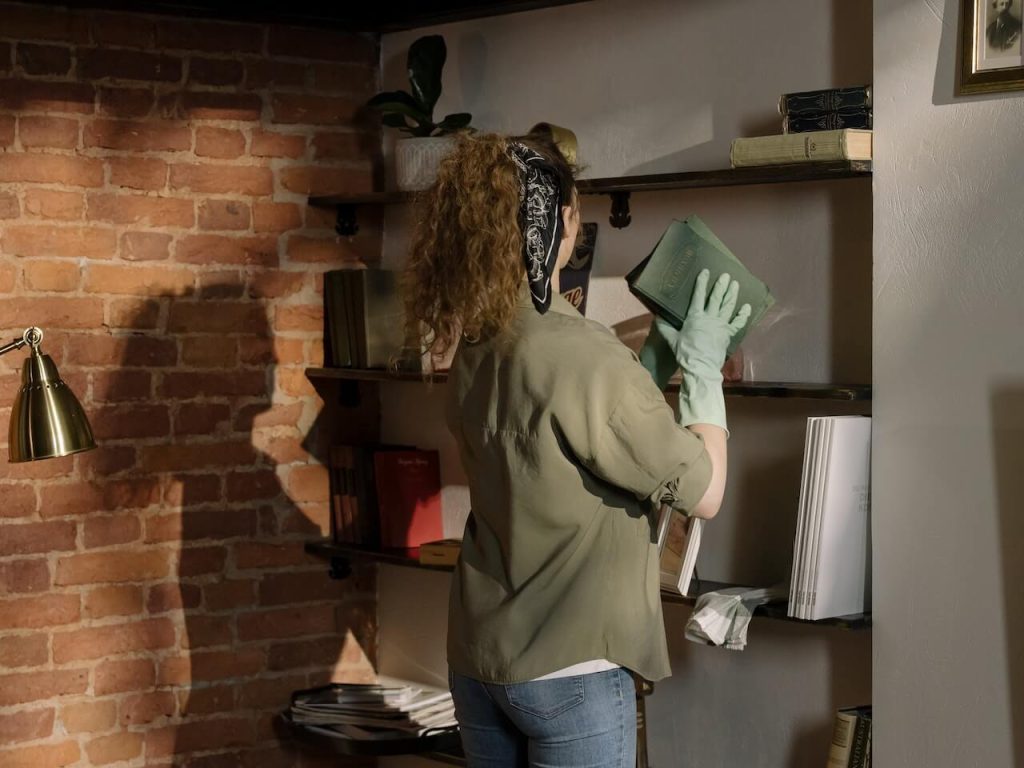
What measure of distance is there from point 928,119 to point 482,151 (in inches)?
30.9

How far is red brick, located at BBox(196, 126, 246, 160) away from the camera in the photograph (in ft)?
10.4

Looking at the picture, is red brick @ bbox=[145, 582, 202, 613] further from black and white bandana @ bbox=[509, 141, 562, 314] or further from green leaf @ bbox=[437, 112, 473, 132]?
black and white bandana @ bbox=[509, 141, 562, 314]

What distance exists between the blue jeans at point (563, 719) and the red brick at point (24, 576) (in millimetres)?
1344

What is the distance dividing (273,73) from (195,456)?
37.0 inches

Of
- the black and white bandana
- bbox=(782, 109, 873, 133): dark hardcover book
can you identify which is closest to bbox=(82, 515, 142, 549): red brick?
the black and white bandana

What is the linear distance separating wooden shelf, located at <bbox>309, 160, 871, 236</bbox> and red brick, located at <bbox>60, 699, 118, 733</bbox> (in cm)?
126

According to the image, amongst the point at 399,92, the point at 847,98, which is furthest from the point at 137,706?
the point at 847,98

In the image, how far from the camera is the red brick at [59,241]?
2.96m

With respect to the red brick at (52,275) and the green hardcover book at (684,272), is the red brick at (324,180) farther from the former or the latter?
the green hardcover book at (684,272)

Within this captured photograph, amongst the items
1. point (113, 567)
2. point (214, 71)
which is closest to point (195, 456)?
point (113, 567)

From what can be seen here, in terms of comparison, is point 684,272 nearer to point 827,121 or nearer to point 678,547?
point 827,121

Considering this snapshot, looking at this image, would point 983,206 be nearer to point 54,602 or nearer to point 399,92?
point 399,92

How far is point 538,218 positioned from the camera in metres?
2.01

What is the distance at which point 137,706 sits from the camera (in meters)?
3.11
